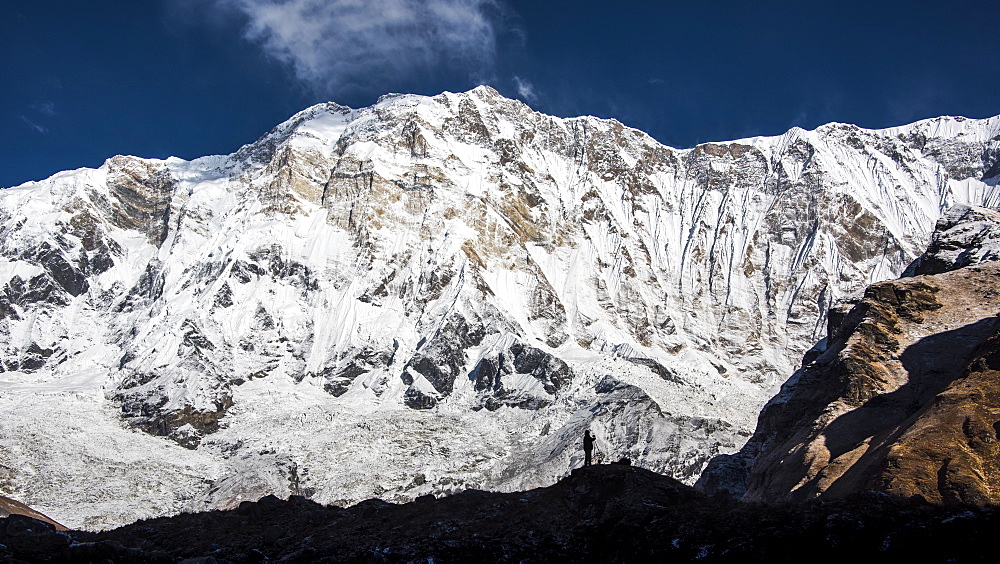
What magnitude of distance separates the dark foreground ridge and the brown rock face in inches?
278

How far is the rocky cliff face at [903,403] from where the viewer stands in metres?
31.5

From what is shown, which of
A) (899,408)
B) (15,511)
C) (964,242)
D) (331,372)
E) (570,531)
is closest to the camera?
(570,531)

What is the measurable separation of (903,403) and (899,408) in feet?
2.05

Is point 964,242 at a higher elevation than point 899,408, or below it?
higher

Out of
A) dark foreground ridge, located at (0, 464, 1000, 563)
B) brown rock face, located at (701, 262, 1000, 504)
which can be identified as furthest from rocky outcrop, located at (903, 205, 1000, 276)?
dark foreground ridge, located at (0, 464, 1000, 563)

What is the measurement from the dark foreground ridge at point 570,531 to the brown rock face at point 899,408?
7.07 m

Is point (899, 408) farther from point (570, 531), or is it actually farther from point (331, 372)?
point (331, 372)

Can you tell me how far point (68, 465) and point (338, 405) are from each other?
1807 inches

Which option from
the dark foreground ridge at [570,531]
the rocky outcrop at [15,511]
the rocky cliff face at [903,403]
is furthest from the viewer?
the rocky outcrop at [15,511]

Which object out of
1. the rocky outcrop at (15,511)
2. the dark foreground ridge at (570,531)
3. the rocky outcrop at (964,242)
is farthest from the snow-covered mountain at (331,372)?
the dark foreground ridge at (570,531)

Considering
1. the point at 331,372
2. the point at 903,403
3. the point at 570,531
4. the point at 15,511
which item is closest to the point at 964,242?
the point at 903,403

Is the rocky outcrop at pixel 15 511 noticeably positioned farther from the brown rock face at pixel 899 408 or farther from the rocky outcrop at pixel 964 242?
the rocky outcrop at pixel 964 242

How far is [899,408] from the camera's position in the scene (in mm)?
49281

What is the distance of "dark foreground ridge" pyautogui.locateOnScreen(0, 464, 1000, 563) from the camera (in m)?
21.5
